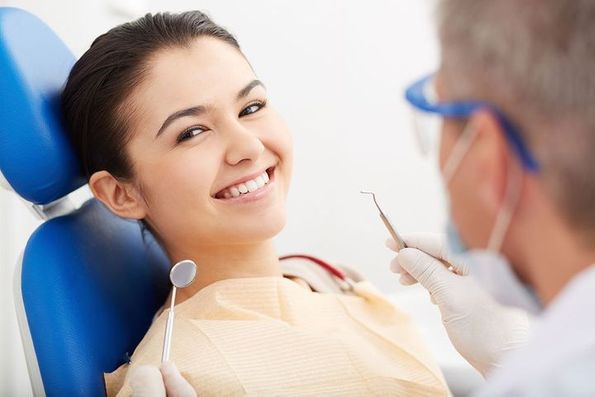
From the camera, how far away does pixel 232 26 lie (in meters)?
2.80

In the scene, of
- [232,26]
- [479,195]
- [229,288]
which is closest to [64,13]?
[232,26]

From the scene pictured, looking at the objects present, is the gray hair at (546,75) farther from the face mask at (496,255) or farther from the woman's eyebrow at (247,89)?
the woman's eyebrow at (247,89)

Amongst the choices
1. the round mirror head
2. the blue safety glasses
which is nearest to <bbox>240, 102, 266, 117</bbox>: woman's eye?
the round mirror head

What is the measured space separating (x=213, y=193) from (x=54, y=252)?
0.32m

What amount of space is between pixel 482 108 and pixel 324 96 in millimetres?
2237

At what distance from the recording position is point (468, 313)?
60.6 inches

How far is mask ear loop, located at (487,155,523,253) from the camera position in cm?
87

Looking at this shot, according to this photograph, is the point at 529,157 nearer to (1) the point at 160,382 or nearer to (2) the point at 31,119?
(1) the point at 160,382

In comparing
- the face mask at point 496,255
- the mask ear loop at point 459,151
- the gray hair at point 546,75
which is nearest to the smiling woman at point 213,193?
the face mask at point 496,255

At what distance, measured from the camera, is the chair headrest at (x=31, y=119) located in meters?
1.50

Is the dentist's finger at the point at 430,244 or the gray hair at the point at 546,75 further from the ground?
the gray hair at the point at 546,75

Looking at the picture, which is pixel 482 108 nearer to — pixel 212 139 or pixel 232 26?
pixel 212 139

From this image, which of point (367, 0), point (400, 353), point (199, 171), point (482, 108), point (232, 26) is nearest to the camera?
point (482, 108)

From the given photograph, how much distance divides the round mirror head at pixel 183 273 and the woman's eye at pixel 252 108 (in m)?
0.33
